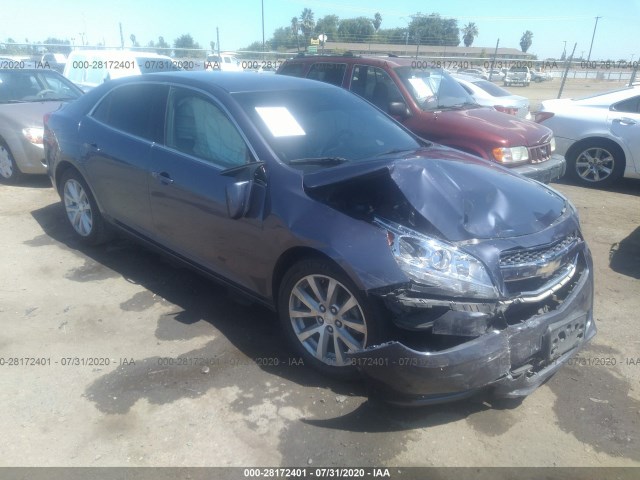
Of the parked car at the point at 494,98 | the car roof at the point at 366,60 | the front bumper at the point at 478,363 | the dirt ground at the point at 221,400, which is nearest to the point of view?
the front bumper at the point at 478,363

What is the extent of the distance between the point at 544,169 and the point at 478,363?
4.41 metres

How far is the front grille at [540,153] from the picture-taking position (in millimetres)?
6355

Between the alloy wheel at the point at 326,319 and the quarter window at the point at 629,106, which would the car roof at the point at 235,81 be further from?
the quarter window at the point at 629,106

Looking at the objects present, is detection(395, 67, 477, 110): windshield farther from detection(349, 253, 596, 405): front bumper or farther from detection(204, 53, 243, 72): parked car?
detection(204, 53, 243, 72): parked car

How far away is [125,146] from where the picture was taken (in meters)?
4.26

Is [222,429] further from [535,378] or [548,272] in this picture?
[548,272]

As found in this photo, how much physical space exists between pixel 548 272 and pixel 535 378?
1.85 feet

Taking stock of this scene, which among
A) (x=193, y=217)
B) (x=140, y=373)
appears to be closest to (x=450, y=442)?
(x=140, y=373)

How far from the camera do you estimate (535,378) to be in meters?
2.73

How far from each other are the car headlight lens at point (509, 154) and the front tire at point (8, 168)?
242 inches

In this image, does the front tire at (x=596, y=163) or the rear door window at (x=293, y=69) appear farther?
the rear door window at (x=293, y=69)

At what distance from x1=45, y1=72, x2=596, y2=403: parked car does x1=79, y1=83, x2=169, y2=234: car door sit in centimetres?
2

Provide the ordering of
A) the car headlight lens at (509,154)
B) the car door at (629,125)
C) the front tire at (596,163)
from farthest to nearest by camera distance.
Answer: the front tire at (596,163) < the car door at (629,125) < the car headlight lens at (509,154)

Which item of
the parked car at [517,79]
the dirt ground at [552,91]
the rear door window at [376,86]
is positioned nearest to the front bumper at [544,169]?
the rear door window at [376,86]
